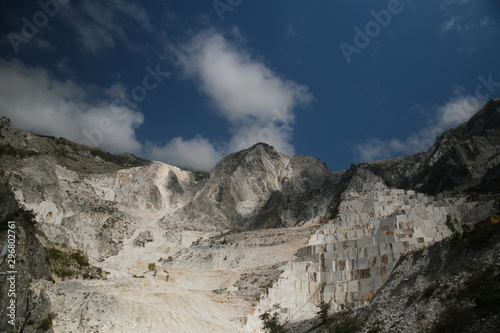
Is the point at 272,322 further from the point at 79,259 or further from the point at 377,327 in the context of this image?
the point at 79,259

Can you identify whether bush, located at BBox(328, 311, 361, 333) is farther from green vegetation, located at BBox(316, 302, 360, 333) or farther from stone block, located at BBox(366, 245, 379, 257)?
stone block, located at BBox(366, 245, 379, 257)

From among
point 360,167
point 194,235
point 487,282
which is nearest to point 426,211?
point 487,282

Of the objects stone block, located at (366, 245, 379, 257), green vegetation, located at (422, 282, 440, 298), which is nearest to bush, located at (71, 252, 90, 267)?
stone block, located at (366, 245, 379, 257)

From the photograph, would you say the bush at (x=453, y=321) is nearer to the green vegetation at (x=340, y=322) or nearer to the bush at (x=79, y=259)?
the green vegetation at (x=340, y=322)

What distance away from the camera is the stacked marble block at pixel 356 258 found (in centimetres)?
3759

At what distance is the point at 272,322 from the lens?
3456cm

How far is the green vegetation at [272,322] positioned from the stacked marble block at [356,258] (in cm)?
89

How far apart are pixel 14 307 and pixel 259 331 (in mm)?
19263

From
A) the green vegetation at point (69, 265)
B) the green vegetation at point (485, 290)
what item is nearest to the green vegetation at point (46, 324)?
the green vegetation at point (69, 265)

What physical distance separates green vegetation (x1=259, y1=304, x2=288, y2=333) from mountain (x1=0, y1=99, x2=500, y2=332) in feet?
2.50

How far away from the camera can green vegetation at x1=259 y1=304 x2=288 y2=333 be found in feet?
108

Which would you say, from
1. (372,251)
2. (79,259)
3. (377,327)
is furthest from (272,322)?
(79,259)

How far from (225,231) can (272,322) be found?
64.6 metres

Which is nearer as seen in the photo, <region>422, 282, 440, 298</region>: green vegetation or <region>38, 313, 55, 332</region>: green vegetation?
<region>422, 282, 440, 298</region>: green vegetation
